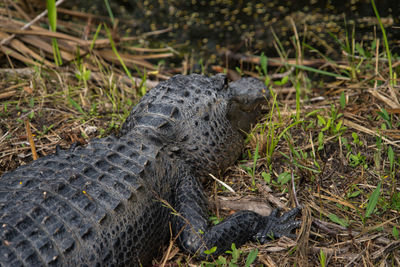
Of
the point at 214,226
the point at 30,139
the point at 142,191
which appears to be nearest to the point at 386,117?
the point at 214,226

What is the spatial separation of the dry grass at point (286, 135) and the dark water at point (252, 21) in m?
0.48

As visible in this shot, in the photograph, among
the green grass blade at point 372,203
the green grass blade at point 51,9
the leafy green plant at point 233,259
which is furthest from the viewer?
the green grass blade at point 51,9

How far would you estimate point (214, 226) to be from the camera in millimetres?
2557

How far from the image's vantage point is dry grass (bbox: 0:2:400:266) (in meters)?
2.43

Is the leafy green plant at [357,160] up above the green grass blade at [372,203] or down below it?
below

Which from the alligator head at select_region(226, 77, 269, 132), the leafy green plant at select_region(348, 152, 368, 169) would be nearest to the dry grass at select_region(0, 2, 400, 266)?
the leafy green plant at select_region(348, 152, 368, 169)

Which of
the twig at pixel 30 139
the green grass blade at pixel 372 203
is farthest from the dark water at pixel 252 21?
the green grass blade at pixel 372 203

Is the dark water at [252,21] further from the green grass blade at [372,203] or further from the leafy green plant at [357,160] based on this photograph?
the green grass blade at [372,203]

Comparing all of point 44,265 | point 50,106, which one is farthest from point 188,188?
point 50,106

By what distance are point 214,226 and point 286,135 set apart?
1.07m

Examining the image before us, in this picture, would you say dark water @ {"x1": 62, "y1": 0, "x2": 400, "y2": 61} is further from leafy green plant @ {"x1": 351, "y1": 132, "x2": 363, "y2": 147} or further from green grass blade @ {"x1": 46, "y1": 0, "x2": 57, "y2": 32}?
leafy green plant @ {"x1": 351, "y1": 132, "x2": 363, "y2": 147}

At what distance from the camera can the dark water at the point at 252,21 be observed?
4703 mm

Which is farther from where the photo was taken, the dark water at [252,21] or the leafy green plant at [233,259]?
the dark water at [252,21]

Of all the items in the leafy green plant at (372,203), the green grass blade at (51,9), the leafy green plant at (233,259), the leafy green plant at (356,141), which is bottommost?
the leafy green plant at (233,259)
